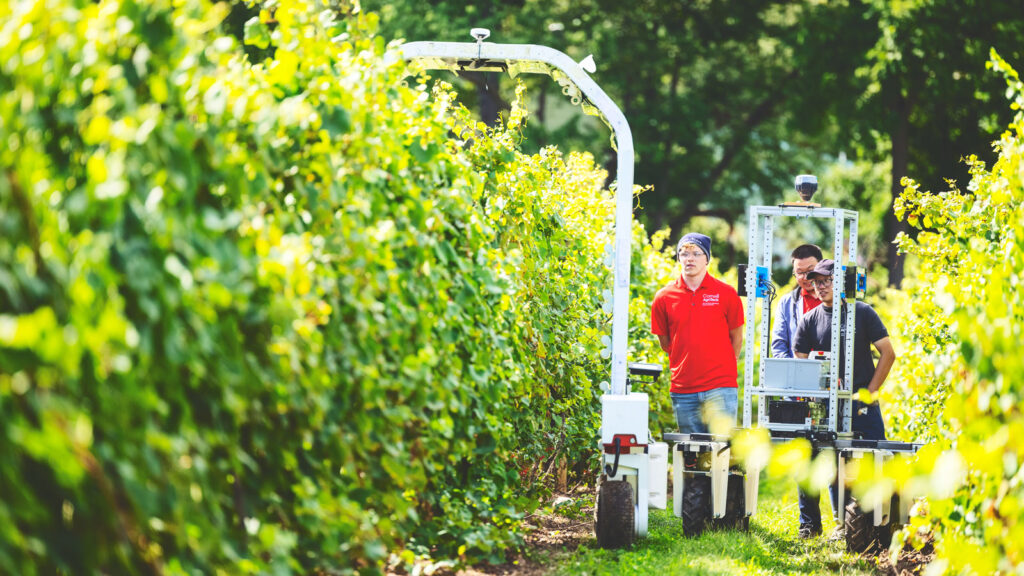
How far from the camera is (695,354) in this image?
7.88m

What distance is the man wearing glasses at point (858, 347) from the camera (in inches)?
295

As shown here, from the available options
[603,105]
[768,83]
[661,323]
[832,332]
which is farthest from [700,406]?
[768,83]

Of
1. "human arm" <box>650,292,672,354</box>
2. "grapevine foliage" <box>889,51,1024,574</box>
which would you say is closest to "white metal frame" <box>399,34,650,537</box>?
"human arm" <box>650,292,672,354</box>

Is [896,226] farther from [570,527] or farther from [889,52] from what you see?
[570,527]

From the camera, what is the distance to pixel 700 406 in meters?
7.93

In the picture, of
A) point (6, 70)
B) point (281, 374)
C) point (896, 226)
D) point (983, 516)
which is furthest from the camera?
point (896, 226)

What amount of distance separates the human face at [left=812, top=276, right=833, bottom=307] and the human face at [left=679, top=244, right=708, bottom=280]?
79cm

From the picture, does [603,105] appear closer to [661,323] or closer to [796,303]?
[661,323]

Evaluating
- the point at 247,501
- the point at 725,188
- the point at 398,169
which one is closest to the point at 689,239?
the point at 398,169

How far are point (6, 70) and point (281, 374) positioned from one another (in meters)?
1.15

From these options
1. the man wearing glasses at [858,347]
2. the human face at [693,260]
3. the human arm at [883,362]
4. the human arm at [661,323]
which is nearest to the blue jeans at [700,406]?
the human arm at [661,323]

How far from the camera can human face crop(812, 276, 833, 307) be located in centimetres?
754

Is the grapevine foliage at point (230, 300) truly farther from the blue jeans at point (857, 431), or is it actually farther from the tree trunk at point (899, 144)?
the tree trunk at point (899, 144)

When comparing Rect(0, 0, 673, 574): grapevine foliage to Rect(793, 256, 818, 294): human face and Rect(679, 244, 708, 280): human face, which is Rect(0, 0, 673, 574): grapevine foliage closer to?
Rect(679, 244, 708, 280): human face
